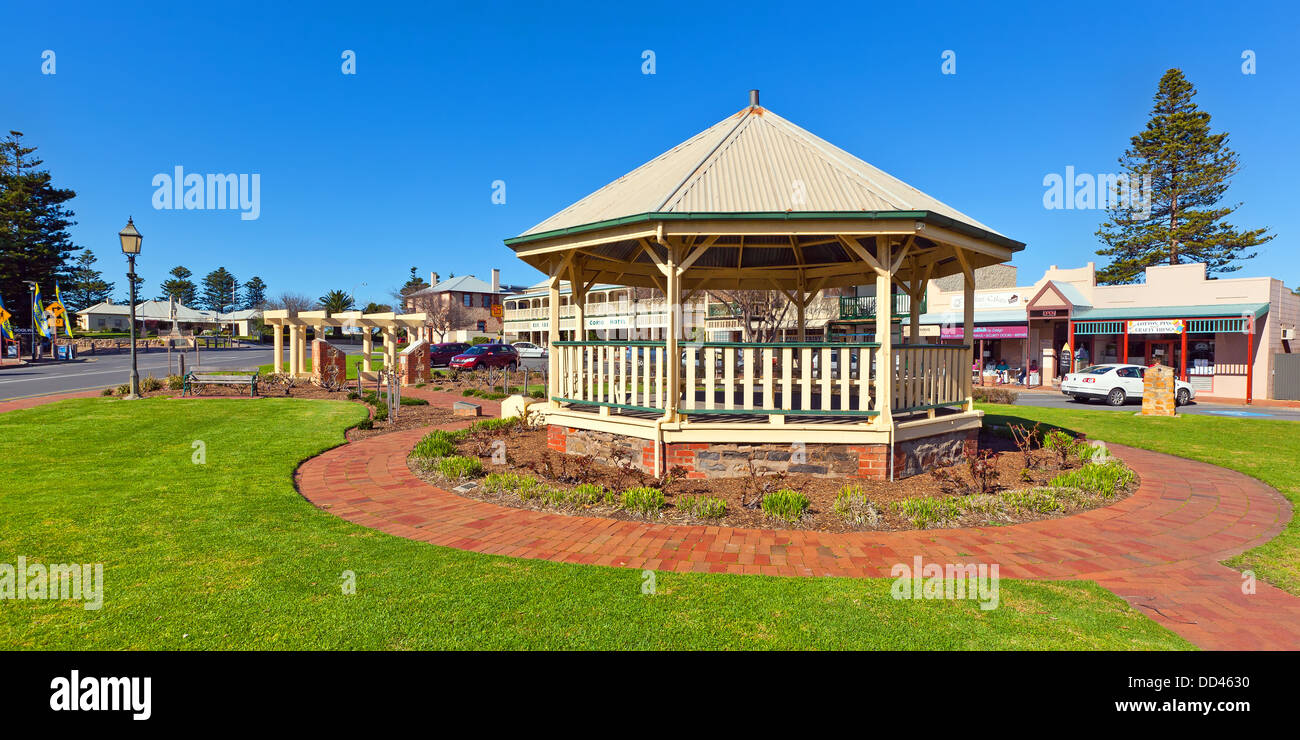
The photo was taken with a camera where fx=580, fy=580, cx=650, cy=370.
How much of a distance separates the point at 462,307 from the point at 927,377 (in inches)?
2818

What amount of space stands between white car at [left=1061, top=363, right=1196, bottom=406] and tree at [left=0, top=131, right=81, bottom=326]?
233ft

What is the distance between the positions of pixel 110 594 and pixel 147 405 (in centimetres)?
1270

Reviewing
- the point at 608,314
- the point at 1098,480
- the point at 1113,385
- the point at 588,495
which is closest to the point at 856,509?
the point at 588,495

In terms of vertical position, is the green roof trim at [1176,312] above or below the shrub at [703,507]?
above

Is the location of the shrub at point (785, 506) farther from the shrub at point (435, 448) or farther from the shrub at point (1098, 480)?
the shrub at point (435, 448)

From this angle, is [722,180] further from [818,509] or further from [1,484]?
[1,484]

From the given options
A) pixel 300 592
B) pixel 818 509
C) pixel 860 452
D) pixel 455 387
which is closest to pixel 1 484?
pixel 300 592

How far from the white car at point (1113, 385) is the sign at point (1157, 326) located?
2.78 meters

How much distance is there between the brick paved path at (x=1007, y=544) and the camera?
4176 mm

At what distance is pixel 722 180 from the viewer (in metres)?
7.86

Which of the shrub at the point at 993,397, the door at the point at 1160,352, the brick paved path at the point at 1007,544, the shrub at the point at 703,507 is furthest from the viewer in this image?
the door at the point at 1160,352

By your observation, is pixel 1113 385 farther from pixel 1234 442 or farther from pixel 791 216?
pixel 791 216

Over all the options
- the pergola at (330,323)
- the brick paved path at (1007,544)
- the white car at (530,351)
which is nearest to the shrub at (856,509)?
the brick paved path at (1007,544)

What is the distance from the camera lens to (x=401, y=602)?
13.0 ft
